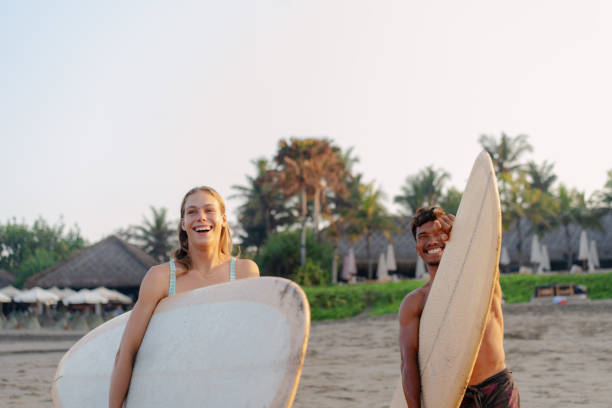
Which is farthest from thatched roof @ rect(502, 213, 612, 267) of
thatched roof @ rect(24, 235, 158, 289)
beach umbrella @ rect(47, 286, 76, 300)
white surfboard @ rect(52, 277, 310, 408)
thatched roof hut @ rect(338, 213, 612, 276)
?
white surfboard @ rect(52, 277, 310, 408)

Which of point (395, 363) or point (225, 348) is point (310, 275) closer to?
point (395, 363)

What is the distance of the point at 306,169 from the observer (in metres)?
31.5

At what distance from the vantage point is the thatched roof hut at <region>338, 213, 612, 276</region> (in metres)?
35.2

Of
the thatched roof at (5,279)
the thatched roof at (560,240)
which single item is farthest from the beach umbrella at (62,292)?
the thatched roof at (560,240)

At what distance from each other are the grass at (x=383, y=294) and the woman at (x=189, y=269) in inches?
724

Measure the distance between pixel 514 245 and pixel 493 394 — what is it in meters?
37.5

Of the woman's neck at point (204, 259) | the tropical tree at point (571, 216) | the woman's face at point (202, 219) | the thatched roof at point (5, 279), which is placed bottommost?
the thatched roof at point (5, 279)

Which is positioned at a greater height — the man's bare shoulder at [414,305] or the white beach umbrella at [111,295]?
the man's bare shoulder at [414,305]

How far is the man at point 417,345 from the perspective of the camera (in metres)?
2.13

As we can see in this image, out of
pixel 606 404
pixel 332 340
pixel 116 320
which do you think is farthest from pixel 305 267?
pixel 116 320

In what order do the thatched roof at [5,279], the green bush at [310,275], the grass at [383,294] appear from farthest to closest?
1. the thatched roof at [5,279]
2. the green bush at [310,275]
3. the grass at [383,294]

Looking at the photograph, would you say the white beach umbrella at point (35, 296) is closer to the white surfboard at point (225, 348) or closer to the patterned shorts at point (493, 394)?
the white surfboard at point (225, 348)

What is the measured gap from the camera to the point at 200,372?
2148 mm

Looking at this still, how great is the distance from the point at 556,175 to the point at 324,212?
19592mm
